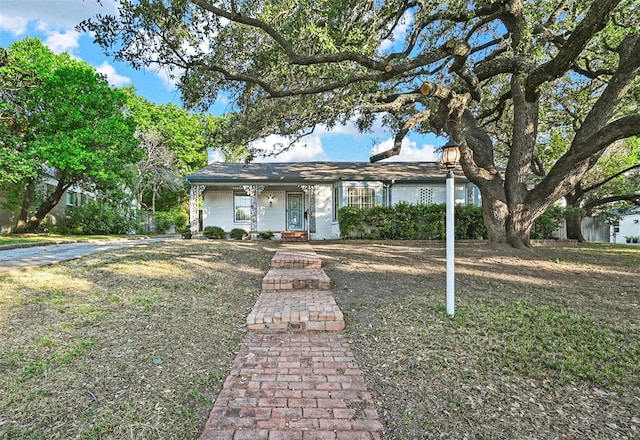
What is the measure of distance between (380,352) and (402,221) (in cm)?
1069

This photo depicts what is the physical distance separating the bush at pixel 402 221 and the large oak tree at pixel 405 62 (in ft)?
13.9

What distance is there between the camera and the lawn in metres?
2.20

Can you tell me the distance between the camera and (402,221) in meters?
13.5

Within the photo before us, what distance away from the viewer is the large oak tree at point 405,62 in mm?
6156

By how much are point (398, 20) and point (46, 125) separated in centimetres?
1526

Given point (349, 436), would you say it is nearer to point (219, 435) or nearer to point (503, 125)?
point (219, 435)

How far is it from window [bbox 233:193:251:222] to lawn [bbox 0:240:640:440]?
383 inches

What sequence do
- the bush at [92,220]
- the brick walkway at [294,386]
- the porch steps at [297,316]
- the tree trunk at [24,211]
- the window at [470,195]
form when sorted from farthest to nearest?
the bush at [92,220], the tree trunk at [24,211], the window at [470,195], the porch steps at [297,316], the brick walkway at [294,386]

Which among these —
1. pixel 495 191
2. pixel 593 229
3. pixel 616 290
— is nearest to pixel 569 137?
pixel 593 229

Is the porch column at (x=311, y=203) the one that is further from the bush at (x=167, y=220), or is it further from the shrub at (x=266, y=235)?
the bush at (x=167, y=220)

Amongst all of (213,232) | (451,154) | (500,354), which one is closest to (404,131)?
(451,154)

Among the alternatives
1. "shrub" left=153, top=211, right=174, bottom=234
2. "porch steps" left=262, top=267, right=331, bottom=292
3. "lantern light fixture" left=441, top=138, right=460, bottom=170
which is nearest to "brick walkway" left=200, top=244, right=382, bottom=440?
"porch steps" left=262, top=267, right=331, bottom=292

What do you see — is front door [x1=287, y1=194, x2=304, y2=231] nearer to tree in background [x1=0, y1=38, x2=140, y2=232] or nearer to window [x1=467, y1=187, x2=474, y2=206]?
window [x1=467, y1=187, x2=474, y2=206]

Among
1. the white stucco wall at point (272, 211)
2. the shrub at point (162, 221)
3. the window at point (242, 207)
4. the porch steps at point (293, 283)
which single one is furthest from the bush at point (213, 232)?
the shrub at point (162, 221)
